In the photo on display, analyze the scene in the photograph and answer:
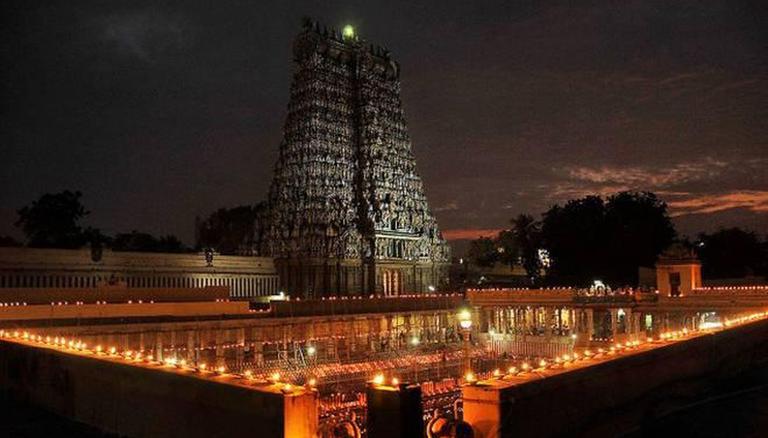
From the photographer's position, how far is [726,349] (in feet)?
44.6

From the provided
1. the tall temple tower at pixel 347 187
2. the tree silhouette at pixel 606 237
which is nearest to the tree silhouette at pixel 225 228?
the tall temple tower at pixel 347 187

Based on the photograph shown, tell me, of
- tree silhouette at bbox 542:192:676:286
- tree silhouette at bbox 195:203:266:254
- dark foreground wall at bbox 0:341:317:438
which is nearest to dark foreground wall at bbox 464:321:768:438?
dark foreground wall at bbox 0:341:317:438

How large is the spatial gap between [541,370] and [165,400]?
14.0 ft

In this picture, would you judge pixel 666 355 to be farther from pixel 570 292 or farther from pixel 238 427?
pixel 570 292

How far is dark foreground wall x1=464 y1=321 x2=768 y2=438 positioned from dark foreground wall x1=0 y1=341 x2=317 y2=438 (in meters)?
1.80

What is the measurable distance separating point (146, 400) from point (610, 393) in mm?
5561

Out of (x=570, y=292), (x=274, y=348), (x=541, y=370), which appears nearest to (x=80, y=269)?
(x=274, y=348)

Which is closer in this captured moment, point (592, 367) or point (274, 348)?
point (592, 367)

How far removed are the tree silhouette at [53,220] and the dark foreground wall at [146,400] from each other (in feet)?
141

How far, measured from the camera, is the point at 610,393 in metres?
9.08

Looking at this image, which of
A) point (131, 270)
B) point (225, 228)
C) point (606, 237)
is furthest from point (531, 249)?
point (131, 270)

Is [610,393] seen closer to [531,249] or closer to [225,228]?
[531,249]

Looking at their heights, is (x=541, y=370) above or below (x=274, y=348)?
above

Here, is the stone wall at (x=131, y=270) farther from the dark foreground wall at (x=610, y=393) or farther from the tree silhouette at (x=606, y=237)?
the dark foreground wall at (x=610, y=393)
